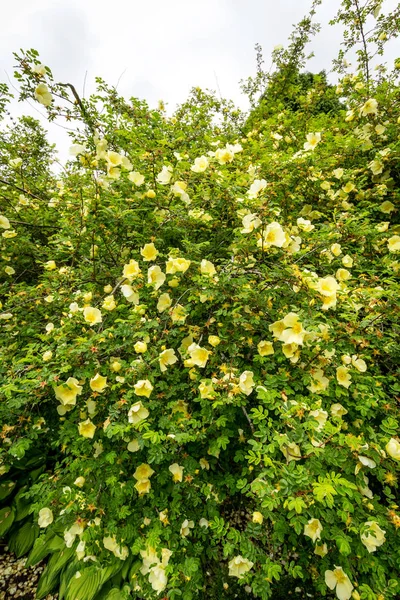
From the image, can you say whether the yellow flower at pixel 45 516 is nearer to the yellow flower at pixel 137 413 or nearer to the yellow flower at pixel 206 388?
the yellow flower at pixel 137 413

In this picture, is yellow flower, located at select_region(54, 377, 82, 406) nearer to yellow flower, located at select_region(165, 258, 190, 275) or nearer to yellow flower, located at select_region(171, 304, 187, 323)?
yellow flower, located at select_region(171, 304, 187, 323)

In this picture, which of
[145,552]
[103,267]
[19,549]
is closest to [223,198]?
[103,267]

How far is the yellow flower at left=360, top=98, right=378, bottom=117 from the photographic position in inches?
93.6

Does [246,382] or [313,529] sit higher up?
[246,382]

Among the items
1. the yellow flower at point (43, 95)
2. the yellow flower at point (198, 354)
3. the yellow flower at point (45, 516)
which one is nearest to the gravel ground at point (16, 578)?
the yellow flower at point (45, 516)

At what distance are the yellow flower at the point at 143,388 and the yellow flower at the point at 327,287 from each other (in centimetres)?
96

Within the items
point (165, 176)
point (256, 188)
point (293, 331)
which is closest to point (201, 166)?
point (165, 176)

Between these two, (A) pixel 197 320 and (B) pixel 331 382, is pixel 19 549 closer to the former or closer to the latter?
(A) pixel 197 320

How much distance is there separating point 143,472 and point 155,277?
42.1 inches

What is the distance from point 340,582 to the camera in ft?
3.95

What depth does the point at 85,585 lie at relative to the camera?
1822mm

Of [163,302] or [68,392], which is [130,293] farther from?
[68,392]

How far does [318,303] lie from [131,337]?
1.04m

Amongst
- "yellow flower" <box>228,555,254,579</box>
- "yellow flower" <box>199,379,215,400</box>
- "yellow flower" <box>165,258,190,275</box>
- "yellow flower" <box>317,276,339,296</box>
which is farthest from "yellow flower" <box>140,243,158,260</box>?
"yellow flower" <box>228,555,254,579</box>
